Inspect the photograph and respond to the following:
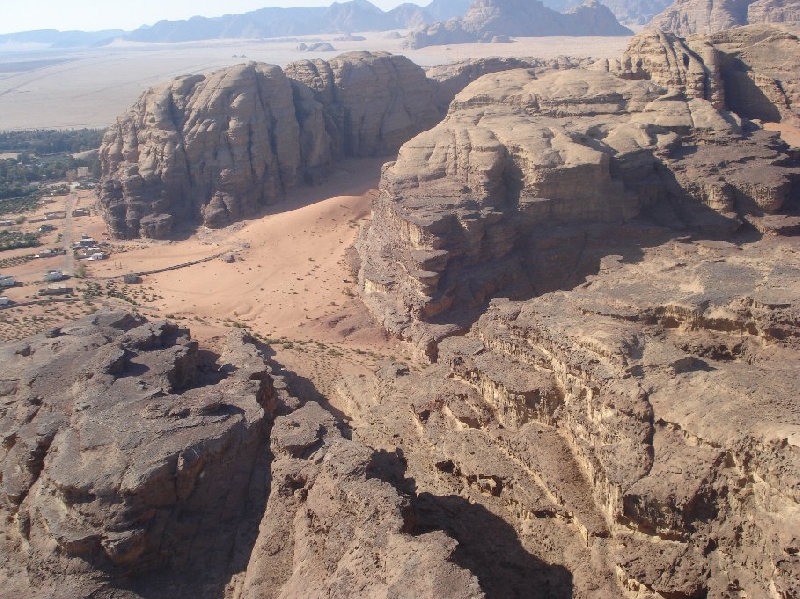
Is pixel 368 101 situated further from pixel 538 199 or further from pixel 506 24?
pixel 506 24

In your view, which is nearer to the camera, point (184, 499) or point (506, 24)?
point (184, 499)

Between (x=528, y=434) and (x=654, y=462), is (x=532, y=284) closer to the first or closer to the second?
(x=528, y=434)

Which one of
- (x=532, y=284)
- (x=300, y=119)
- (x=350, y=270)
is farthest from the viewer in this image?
(x=300, y=119)

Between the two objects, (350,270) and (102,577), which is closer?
(102,577)

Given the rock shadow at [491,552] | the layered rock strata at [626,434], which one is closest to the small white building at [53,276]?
the layered rock strata at [626,434]

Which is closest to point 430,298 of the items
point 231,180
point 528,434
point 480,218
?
point 480,218

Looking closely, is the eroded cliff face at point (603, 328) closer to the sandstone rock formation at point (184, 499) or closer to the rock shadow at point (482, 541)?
the rock shadow at point (482, 541)

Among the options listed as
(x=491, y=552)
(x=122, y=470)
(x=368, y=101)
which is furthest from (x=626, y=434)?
(x=368, y=101)
